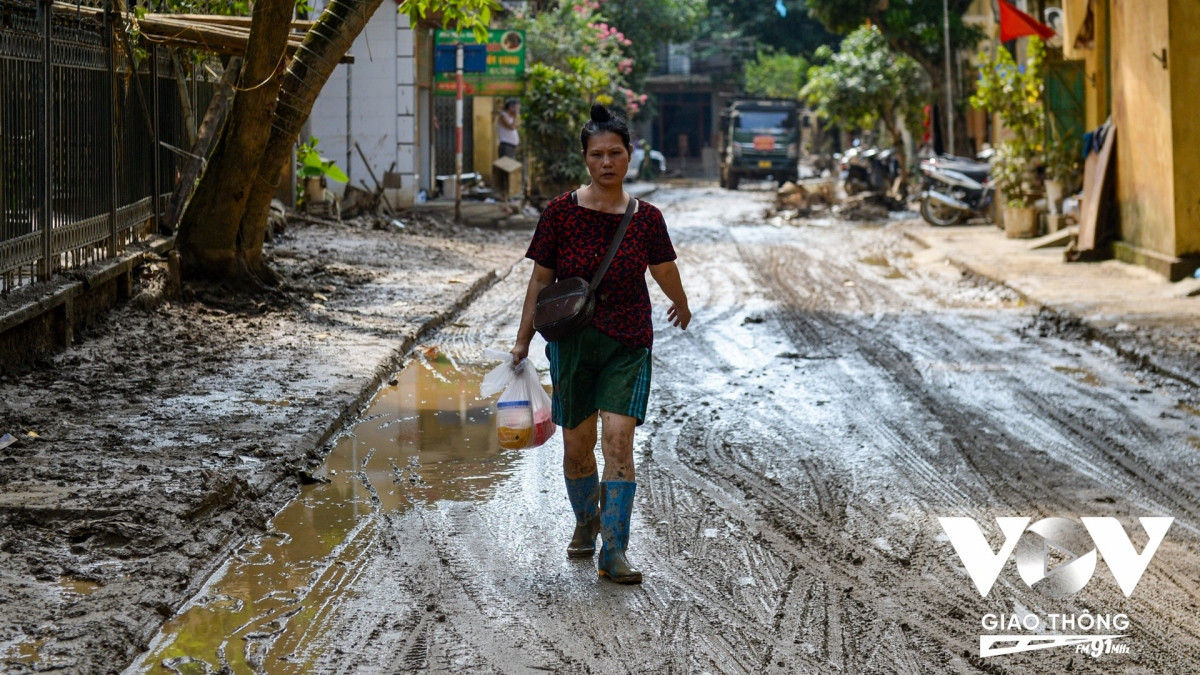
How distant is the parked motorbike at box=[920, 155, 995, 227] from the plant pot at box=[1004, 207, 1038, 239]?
3.17 meters

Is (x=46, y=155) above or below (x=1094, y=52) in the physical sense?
below

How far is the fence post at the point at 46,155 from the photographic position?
935 cm

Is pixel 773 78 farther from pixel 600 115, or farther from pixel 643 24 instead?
pixel 600 115

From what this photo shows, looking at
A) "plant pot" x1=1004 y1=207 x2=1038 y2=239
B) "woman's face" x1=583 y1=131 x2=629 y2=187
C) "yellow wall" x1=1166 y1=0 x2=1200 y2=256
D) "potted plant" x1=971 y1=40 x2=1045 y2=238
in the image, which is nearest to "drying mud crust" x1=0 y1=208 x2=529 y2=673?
"woman's face" x1=583 y1=131 x2=629 y2=187

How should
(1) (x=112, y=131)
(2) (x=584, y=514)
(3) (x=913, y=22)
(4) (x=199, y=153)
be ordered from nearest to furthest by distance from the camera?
(2) (x=584, y=514)
(1) (x=112, y=131)
(4) (x=199, y=153)
(3) (x=913, y=22)

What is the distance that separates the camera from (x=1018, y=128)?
21.4 m

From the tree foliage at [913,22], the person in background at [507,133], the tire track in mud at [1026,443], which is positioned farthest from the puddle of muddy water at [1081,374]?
the tree foliage at [913,22]

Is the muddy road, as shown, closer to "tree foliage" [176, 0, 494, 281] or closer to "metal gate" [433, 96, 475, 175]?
"tree foliage" [176, 0, 494, 281]

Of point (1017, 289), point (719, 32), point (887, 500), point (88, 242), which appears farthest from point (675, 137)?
point (887, 500)

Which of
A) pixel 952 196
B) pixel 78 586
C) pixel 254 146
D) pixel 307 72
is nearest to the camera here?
pixel 78 586

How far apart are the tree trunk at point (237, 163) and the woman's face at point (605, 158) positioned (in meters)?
6.86

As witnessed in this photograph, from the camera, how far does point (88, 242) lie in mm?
10430

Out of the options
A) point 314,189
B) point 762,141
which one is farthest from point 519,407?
point 762,141

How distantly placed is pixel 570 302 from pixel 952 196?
20789mm
